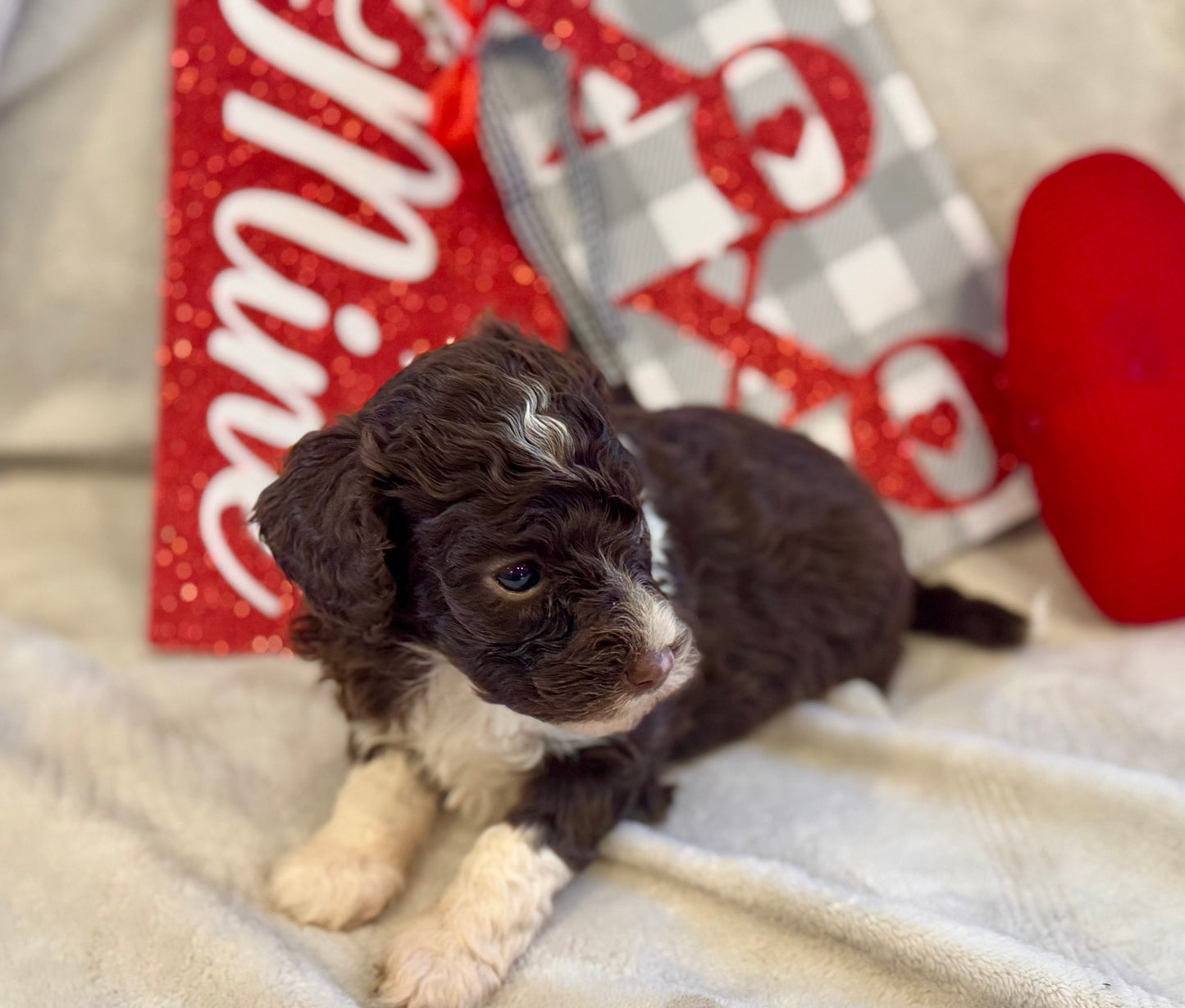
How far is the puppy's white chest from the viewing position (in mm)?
1996

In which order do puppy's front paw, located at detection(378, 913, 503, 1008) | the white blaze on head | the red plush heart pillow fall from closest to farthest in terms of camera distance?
the white blaze on head < puppy's front paw, located at detection(378, 913, 503, 1008) < the red plush heart pillow

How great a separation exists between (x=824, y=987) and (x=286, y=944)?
95 centimetres

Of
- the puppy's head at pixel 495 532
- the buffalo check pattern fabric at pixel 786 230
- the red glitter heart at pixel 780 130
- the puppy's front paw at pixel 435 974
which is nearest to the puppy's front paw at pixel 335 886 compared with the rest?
the puppy's front paw at pixel 435 974

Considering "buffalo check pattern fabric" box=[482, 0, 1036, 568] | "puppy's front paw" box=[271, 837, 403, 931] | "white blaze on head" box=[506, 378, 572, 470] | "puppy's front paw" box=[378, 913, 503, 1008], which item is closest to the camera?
"white blaze on head" box=[506, 378, 572, 470]

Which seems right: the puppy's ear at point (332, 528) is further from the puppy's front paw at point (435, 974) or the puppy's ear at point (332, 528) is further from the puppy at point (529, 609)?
the puppy's front paw at point (435, 974)

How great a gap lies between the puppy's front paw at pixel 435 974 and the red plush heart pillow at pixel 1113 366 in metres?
1.87

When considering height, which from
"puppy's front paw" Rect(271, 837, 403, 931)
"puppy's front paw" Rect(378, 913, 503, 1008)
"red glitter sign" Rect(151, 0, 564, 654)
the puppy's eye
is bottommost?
"puppy's front paw" Rect(378, 913, 503, 1008)

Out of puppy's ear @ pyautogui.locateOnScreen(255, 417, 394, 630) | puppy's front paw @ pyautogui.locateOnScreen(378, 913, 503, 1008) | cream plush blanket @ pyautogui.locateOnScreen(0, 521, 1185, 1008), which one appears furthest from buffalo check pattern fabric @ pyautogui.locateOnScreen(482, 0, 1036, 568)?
puppy's front paw @ pyautogui.locateOnScreen(378, 913, 503, 1008)

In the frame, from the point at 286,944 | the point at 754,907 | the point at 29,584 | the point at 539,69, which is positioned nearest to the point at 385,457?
the point at 286,944

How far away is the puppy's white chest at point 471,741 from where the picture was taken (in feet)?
6.55

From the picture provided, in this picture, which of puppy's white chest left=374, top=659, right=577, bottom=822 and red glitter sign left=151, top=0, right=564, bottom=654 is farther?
red glitter sign left=151, top=0, right=564, bottom=654

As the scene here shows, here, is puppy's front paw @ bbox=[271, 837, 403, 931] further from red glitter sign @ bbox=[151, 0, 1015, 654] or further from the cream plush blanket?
red glitter sign @ bbox=[151, 0, 1015, 654]

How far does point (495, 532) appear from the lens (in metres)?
1.64

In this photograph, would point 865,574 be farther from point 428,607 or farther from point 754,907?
point 428,607
